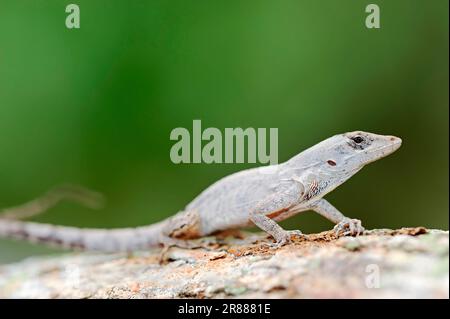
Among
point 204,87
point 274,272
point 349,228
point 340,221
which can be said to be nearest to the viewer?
point 274,272

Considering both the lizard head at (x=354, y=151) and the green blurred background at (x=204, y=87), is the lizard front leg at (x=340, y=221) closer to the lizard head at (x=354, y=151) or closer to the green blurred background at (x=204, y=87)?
the lizard head at (x=354, y=151)

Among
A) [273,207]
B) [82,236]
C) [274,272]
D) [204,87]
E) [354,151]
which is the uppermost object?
[204,87]

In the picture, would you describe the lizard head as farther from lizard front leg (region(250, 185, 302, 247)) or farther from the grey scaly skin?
lizard front leg (region(250, 185, 302, 247))

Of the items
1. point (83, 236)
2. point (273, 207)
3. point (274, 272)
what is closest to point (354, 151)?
point (273, 207)

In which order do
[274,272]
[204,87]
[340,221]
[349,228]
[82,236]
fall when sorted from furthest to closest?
[204,87]
[82,236]
[340,221]
[349,228]
[274,272]

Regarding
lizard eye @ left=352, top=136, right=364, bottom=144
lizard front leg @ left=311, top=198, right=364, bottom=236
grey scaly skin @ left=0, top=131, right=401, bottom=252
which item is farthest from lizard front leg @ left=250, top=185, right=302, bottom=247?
lizard eye @ left=352, top=136, right=364, bottom=144

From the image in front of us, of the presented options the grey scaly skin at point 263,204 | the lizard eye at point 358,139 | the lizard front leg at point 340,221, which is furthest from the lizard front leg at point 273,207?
the lizard eye at point 358,139

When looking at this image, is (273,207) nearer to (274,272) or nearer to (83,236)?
(274,272)
